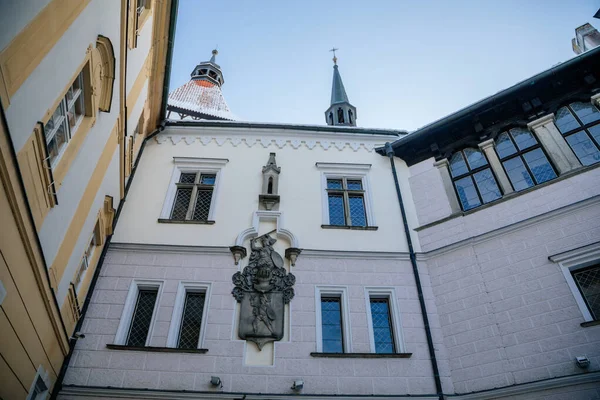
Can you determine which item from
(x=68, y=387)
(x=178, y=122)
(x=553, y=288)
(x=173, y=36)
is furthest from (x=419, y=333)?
(x=173, y=36)

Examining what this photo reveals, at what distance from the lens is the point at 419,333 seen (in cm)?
885

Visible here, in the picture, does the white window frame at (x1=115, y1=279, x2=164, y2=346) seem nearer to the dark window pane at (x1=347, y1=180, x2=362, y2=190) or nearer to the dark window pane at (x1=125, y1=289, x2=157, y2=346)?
the dark window pane at (x1=125, y1=289, x2=157, y2=346)

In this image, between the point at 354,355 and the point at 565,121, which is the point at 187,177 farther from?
the point at 565,121

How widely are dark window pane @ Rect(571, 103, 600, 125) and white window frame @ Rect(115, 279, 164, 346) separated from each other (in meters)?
10.7

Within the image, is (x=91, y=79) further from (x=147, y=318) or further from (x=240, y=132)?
(x=240, y=132)

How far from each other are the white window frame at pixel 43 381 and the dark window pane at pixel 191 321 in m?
2.32

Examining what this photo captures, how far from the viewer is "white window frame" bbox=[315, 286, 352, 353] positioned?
8.70 metres

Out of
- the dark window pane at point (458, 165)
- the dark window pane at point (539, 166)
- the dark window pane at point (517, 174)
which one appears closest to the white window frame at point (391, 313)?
the dark window pane at point (458, 165)

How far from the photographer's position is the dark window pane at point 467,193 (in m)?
10.5

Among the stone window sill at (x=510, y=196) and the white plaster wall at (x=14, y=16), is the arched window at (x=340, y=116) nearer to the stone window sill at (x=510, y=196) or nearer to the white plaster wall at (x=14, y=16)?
the stone window sill at (x=510, y=196)

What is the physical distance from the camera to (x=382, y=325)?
30.2 feet

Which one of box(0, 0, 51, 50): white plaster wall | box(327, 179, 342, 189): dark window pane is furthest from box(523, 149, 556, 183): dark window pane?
box(0, 0, 51, 50): white plaster wall

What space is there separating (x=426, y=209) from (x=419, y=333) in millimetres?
3387

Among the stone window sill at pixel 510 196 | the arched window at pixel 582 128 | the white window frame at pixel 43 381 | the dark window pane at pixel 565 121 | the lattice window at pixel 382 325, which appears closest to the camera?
the white window frame at pixel 43 381
